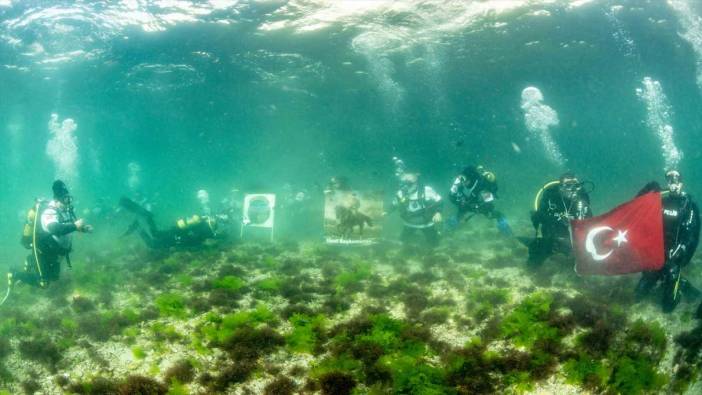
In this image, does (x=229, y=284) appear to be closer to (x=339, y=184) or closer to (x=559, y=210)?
(x=339, y=184)

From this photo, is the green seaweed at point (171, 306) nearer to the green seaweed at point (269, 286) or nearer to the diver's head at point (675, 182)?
the green seaweed at point (269, 286)

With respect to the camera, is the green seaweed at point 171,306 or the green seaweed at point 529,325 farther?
the green seaweed at point 171,306

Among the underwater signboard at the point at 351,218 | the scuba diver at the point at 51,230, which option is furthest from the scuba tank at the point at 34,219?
the underwater signboard at the point at 351,218

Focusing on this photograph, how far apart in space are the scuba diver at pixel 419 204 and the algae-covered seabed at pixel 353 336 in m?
3.81

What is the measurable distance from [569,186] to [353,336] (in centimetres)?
718

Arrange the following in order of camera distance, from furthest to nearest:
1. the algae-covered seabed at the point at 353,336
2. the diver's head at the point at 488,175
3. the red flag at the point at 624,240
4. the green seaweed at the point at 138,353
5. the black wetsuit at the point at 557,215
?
the diver's head at the point at 488,175 < the black wetsuit at the point at 557,215 < the red flag at the point at 624,240 < the green seaweed at the point at 138,353 < the algae-covered seabed at the point at 353,336

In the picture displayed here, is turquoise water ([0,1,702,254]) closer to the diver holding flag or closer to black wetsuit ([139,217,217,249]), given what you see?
black wetsuit ([139,217,217,249])

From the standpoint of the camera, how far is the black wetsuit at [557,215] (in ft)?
33.6

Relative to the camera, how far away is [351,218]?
15.1 metres

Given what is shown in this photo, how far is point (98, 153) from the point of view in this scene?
251 ft

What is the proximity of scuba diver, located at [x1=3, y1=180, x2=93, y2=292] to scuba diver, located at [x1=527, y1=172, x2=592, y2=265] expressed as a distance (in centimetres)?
1185

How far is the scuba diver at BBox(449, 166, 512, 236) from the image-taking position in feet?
44.9

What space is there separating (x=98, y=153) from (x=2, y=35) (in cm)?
6599

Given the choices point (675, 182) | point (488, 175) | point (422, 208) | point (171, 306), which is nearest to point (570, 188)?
point (675, 182)
